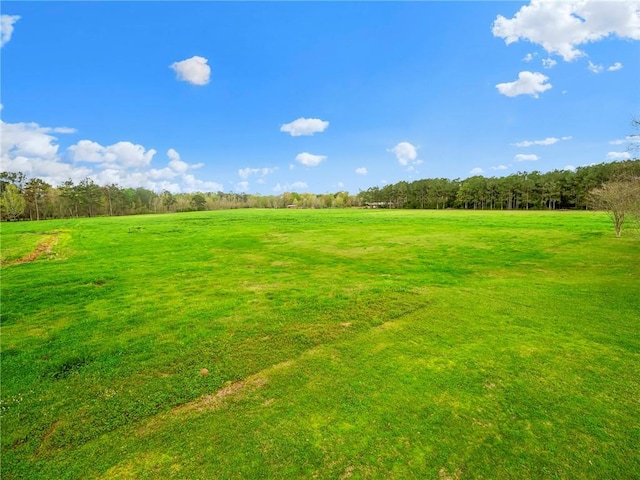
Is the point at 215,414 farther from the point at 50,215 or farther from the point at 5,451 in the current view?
the point at 50,215

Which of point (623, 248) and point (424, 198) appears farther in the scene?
point (424, 198)

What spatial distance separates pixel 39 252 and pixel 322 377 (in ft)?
96.5

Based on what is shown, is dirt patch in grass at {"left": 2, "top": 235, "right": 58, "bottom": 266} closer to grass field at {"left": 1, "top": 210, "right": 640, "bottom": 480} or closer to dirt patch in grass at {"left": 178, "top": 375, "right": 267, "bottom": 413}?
grass field at {"left": 1, "top": 210, "right": 640, "bottom": 480}

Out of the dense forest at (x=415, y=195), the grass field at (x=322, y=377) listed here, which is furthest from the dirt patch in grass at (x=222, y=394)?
the dense forest at (x=415, y=195)

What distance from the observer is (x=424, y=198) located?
143500 mm

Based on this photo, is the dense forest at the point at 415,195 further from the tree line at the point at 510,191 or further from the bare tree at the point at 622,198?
the bare tree at the point at 622,198

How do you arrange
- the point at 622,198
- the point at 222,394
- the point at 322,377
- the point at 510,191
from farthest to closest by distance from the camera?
the point at 510,191 < the point at 622,198 < the point at 322,377 < the point at 222,394

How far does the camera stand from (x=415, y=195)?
14738cm

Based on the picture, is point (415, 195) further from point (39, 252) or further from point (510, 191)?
point (39, 252)

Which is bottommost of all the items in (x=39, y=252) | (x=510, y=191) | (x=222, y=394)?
(x=222, y=394)

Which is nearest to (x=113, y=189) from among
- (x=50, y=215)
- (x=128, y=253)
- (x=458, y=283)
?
(x=50, y=215)

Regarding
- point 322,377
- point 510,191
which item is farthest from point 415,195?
point 322,377

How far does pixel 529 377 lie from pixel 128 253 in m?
26.5

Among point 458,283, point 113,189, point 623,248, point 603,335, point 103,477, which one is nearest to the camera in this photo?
point 103,477
